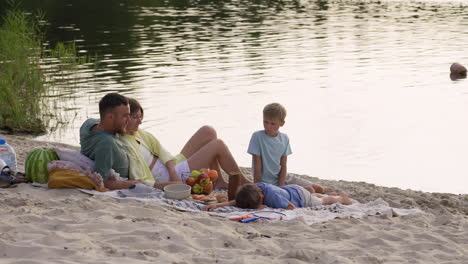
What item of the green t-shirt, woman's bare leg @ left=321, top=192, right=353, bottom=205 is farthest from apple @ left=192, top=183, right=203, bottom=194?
woman's bare leg @ left=321, top=192, right=353, bottom=205

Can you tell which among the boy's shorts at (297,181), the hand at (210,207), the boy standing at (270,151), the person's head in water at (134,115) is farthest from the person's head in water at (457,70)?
the hand at (210,207)

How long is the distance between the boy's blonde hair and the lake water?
2988 mm

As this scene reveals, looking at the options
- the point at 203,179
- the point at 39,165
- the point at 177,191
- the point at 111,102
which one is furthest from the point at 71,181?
the point at 203,179

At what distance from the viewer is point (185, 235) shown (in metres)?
5.05

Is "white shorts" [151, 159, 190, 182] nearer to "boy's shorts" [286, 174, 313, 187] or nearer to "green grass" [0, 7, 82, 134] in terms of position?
"boy's shorts" [286, 174, 313, 187]

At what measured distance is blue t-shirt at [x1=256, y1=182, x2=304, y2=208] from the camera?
6.23 m

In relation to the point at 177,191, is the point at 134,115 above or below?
above

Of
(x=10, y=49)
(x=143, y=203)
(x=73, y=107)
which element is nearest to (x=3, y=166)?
(x=143, y=203)

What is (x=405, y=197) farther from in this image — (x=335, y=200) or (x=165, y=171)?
(x=165, y=171)

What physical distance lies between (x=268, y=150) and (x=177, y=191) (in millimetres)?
1088

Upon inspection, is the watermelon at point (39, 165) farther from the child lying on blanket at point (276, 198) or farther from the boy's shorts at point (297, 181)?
the boy's shorts at point (297, 181)

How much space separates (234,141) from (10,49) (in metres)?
4.06

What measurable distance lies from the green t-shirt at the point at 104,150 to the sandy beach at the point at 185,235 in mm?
341

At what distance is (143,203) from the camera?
6.07m
